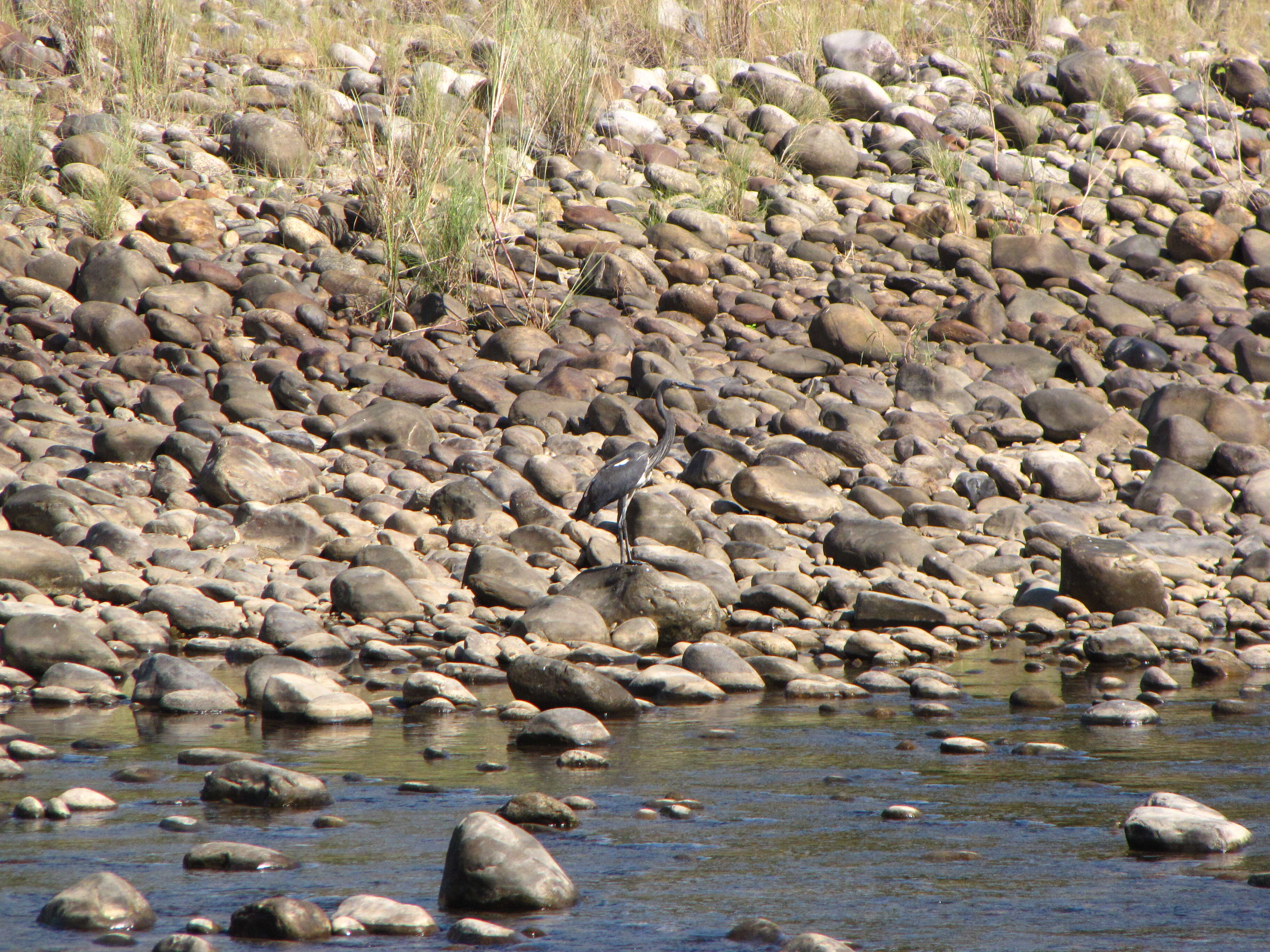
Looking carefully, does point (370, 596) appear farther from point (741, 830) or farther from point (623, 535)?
point (741, 830)

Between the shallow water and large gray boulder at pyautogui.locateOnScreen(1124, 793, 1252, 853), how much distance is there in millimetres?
49

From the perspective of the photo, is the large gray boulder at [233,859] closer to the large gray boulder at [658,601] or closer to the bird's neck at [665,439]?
the large gray boulder at [658,601]

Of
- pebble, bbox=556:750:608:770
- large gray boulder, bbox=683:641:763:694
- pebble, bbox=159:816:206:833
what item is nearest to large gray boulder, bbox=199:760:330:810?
pebble, bbox=159:816:206:833

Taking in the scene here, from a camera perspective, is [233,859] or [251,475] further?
[251,475]

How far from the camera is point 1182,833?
→ 363 centimetres

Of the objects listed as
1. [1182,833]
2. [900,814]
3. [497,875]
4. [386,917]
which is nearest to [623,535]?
[900,814]

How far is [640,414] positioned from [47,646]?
4.81 metres

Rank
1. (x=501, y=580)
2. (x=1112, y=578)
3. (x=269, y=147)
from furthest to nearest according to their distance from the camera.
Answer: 1. (x=269, y=147)
2. (x=1112, y=578)
3. (x=501, y=580)

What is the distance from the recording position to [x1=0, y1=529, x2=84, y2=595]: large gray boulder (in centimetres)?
661

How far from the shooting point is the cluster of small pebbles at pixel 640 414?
574cm

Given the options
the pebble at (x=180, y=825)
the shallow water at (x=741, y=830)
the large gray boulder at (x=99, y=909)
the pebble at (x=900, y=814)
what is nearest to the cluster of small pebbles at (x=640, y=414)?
the large gray boulder at (x=99, y=909)

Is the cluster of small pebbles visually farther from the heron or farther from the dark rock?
the heron

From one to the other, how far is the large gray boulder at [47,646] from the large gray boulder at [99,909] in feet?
9.73

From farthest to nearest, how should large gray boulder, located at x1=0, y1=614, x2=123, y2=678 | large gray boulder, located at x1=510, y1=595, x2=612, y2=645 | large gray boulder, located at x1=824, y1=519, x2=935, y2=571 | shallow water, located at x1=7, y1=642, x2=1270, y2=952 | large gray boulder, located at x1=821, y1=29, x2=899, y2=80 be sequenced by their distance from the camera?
large gray boulder, located at x1=821, y1=29, x2=899, y2=80, large gray boulder, located at x1=824, y1=519, x2=935, y2=571, large gray boulder, located at x1=510, y1=595, x2=612, y2=645, large gray boulder, located at x1=0, y1=614, x2=123, y2=678, shallow water, located at x1=7, y1=642, x2=1270, y2=952
